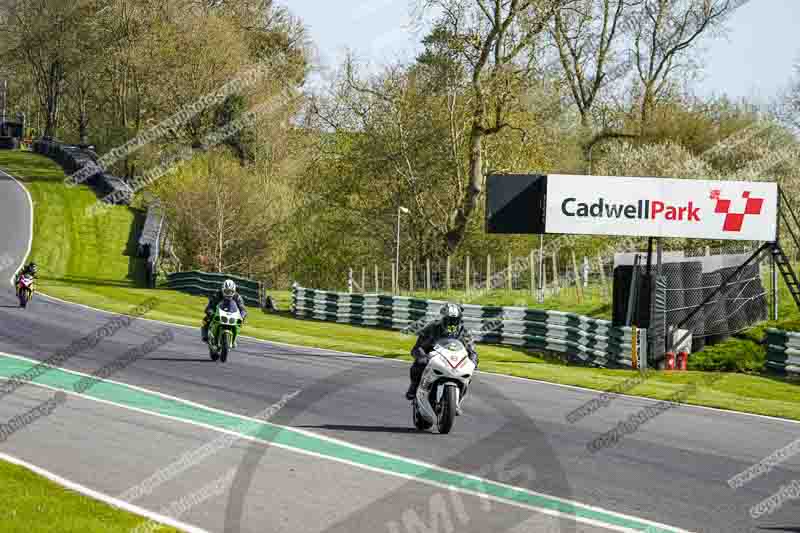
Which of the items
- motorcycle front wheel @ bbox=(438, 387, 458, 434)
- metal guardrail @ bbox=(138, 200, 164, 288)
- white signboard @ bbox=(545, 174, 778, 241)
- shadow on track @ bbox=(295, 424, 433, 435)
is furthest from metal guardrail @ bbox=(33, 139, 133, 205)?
motorcycle front wheel @ bbox=(438, 387, 458, 434)

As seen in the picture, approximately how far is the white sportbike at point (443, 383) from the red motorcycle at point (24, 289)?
2102cm

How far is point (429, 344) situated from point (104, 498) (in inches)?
188

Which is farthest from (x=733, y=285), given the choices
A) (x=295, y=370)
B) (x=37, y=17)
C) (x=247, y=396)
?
(x=37, y=17)

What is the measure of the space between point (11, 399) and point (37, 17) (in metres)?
72.1

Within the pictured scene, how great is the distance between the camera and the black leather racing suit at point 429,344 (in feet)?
42.4

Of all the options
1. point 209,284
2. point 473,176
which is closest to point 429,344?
point 209,284

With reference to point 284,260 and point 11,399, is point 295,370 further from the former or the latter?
point 284,260

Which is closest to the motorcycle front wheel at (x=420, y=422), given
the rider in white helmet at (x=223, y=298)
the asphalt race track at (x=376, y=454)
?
the asphalt race track at (x=376, y=454)

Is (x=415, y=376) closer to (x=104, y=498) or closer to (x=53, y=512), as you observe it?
(x=104, y=498)

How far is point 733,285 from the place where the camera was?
2886cm

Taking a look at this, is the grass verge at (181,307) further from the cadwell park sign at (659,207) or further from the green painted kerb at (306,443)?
the green painted kerb at (306,443)

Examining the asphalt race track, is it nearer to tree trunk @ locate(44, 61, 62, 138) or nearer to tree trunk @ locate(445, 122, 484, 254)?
tree trunk @ locate(445, 122, 484, 254)

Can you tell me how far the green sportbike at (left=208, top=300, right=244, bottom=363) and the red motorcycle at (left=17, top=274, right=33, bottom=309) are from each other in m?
12.3

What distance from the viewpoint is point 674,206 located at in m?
26.3
